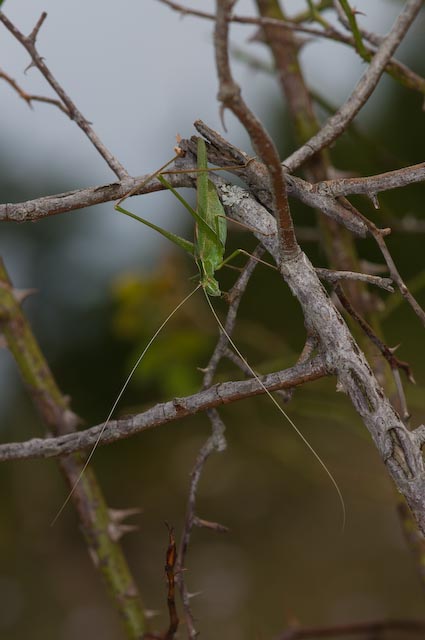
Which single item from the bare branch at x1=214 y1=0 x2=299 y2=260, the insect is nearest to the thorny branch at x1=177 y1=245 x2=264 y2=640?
the insect

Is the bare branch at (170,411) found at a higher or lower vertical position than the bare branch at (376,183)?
lower

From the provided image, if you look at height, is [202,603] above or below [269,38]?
below

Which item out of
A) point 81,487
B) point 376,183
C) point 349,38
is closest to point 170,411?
point 376,183

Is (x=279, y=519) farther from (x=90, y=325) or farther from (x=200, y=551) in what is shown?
(x=90, y=325)

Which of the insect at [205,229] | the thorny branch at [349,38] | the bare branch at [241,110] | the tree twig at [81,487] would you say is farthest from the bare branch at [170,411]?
the thorny branch at [349,38]

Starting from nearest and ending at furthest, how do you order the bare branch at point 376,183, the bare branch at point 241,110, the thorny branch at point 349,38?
the bare branch at point 241,110 < the bare branch at point 376,183 < the thorny branch at point 349,38

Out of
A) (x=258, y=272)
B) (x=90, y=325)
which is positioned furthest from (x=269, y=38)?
(x=90, y=325)

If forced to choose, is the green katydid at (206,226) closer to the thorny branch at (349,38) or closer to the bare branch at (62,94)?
the bare branch at (62,94)

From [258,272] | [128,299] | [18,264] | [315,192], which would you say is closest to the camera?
[315,192]

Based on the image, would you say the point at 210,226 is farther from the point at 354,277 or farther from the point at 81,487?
the point at 81,487

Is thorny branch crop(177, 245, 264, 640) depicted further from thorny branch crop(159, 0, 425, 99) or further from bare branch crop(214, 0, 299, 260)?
thorny branch crop(159, 0, 425, 99)

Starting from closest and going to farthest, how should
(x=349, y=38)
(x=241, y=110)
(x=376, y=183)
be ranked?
(x=241, y=110), (x=376, y=183), (x=349, y=38)
